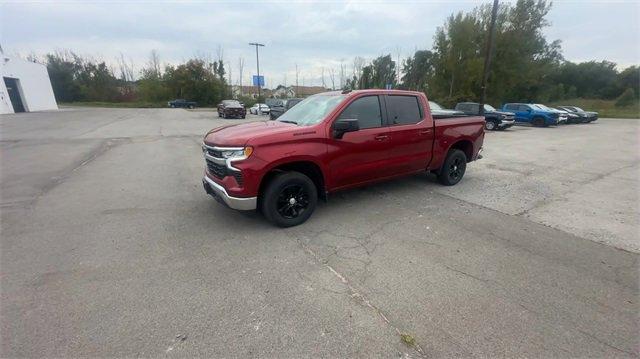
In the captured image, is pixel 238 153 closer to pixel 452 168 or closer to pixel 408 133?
pixel 408 133

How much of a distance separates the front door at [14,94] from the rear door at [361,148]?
141 ft

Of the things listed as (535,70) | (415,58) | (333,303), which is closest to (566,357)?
(333,303)

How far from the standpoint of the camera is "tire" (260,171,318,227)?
4.05 metres

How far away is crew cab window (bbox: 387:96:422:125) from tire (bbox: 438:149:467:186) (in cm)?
139

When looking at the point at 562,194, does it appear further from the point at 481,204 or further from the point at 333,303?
the point at 333,303

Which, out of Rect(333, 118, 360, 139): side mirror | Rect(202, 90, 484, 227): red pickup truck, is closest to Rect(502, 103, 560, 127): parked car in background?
Rect(202, 90, 484, 227): red pickup truck

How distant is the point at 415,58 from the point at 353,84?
607 inches

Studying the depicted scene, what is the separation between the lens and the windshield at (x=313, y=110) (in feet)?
14.8

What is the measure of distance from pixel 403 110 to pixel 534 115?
2248cm

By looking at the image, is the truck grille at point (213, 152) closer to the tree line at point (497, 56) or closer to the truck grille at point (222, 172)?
the truck grille at point (222, 172)

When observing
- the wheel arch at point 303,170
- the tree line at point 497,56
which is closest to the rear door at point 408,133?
the wheel arch at point 303,170

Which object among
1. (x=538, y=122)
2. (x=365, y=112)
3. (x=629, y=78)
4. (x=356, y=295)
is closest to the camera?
(x=356, y=295)

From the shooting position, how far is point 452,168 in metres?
6.43

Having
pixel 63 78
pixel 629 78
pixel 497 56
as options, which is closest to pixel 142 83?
pixel 63 78
